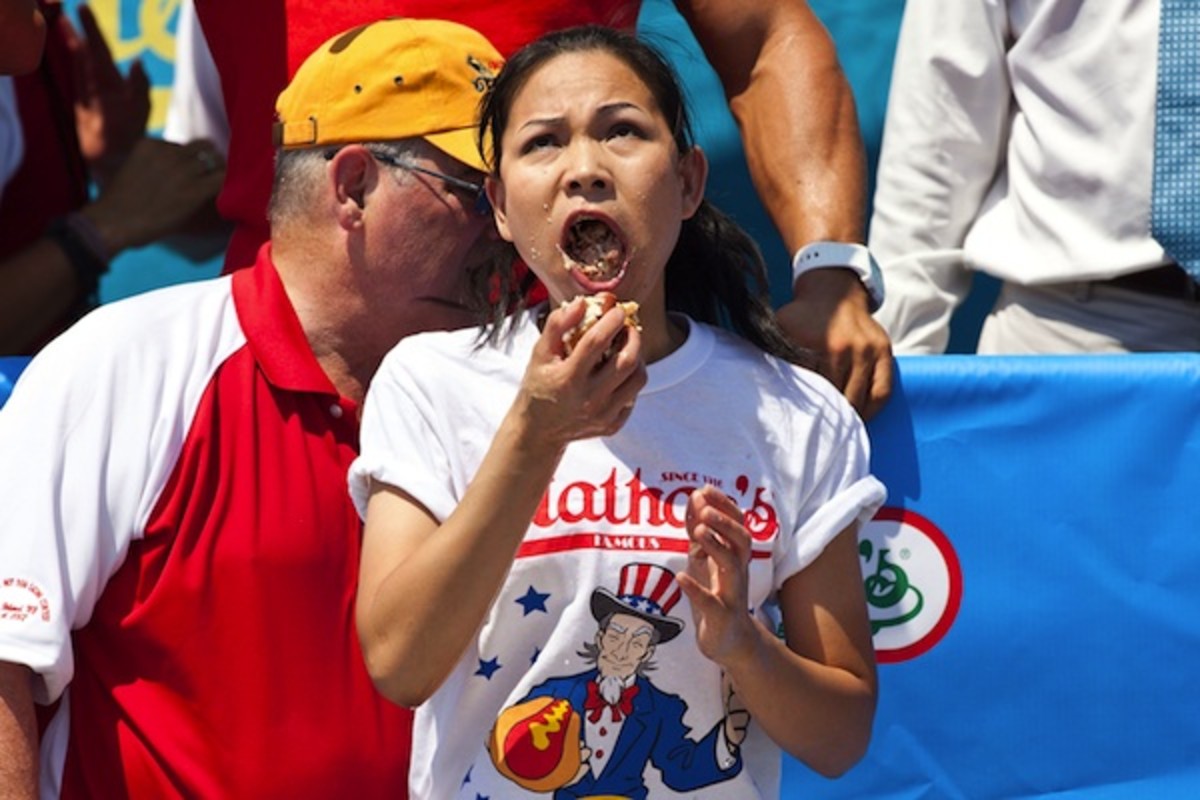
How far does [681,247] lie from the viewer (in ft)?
8.25

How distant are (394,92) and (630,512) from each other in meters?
0.72

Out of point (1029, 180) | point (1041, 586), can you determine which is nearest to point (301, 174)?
point (1041, 586)

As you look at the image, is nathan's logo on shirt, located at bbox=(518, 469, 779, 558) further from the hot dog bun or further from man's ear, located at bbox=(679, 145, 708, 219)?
man's ear, located at bbox=(679, 145, 708, 219)

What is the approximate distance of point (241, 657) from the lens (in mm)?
2533

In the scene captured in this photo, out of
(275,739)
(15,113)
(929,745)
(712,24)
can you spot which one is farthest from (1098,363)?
(15,113)

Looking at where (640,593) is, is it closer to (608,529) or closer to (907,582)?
(608,529)

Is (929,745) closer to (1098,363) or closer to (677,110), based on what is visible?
(1098,363)

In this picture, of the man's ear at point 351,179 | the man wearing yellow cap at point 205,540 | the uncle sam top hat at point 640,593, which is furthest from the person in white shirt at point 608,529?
the man's ear at point 351,179

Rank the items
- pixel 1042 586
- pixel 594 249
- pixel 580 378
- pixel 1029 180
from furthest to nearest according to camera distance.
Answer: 1. pixel 1029 180
2. pixel 1042 586
3. pixel 594 249
4. pixel 580 378

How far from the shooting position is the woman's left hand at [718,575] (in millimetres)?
2080

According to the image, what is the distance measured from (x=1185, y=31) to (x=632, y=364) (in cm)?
169

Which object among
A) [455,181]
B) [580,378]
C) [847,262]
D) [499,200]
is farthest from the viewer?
[847,262]

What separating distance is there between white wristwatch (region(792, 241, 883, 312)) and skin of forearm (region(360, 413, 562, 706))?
2.65ft

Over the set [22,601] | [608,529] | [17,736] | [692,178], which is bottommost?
[17,736]
